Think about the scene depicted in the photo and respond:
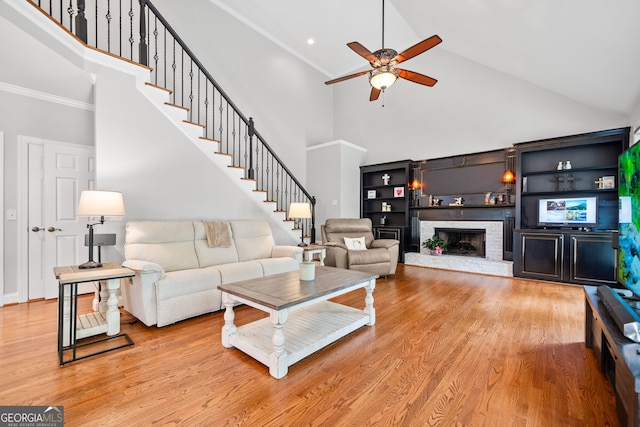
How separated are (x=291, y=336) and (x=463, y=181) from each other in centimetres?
489

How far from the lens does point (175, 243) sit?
10.7ft

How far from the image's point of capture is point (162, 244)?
3.13m

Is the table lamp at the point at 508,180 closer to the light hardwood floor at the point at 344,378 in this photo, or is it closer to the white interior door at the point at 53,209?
the light hardwood floor at the point at 344,378

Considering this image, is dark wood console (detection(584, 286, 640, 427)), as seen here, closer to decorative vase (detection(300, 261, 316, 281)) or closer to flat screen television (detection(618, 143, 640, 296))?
flat screen television (detection(618, 143, 640, 296))

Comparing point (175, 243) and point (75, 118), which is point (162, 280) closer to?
point (175, 243)

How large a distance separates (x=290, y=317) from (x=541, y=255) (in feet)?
14.0

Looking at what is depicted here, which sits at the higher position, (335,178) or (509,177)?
(335,178)

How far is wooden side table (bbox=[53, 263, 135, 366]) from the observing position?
6.60 ft

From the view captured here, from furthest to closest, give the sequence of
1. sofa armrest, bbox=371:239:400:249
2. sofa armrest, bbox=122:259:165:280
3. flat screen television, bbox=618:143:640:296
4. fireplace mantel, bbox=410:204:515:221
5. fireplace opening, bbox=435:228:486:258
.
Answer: fireplace opening, bbox=435:228:486:258 → fireplace mantel, bbox=410:204:515:221 → sofa armrest, bbox=371:239:400:249 → sofa armrest, bbox=122:259:165:280 → flat screen television, bbox=618:143:640:296

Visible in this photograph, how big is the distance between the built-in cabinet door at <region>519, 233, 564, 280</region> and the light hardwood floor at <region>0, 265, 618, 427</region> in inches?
71.6

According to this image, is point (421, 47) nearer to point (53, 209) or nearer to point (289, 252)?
point (289, 252)

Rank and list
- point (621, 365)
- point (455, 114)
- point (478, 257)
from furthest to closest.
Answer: point (455, 114), point (478, 257), point (621, 365)

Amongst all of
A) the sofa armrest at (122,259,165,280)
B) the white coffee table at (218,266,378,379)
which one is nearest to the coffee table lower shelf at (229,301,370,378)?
the white coffee table at (218,266,378,379)

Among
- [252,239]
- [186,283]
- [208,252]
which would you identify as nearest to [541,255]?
[252,239]
